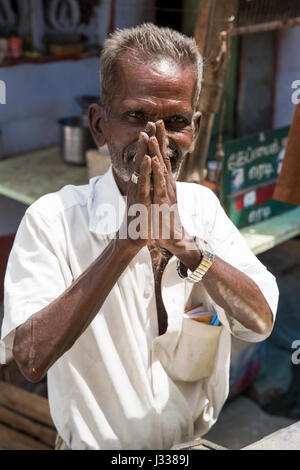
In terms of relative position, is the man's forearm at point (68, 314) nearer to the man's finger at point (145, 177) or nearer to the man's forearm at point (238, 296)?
the man's finger at point (145, 177)

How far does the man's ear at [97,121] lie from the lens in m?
1.95

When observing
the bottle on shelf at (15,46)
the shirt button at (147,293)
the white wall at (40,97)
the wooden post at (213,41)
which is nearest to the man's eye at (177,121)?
the shirt button at (147,293)

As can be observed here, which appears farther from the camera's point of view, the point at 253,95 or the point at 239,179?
the point at 253,95

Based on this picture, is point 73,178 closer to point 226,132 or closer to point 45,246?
point 226,132

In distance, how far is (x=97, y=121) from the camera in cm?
197

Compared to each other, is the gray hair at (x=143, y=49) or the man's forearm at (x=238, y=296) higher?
the gray hair at (x=143, y=49)

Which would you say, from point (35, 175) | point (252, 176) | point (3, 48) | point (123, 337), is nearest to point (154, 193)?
point (123, 337)

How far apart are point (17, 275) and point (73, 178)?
285 cm

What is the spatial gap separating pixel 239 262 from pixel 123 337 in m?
0.44

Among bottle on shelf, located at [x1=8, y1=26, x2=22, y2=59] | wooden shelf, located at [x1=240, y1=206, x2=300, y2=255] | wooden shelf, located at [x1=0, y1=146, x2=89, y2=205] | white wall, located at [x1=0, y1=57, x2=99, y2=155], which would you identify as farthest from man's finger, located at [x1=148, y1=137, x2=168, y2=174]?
bottle on shelf, located at [x1=8, y1=26, x2=22, y2=59]

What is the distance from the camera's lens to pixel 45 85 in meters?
5.25

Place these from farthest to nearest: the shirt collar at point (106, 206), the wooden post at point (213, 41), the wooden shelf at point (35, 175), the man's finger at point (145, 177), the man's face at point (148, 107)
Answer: the wooden shelf at point (35, 175) < the wooden post at point (213, 41) < the shirt collar at point (106, 206) < the man's face at point (148, 107) < the man's finger at point (145, 177)

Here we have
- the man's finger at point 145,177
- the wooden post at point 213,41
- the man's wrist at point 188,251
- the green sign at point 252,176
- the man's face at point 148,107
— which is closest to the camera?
the man's finger at point 145,177
